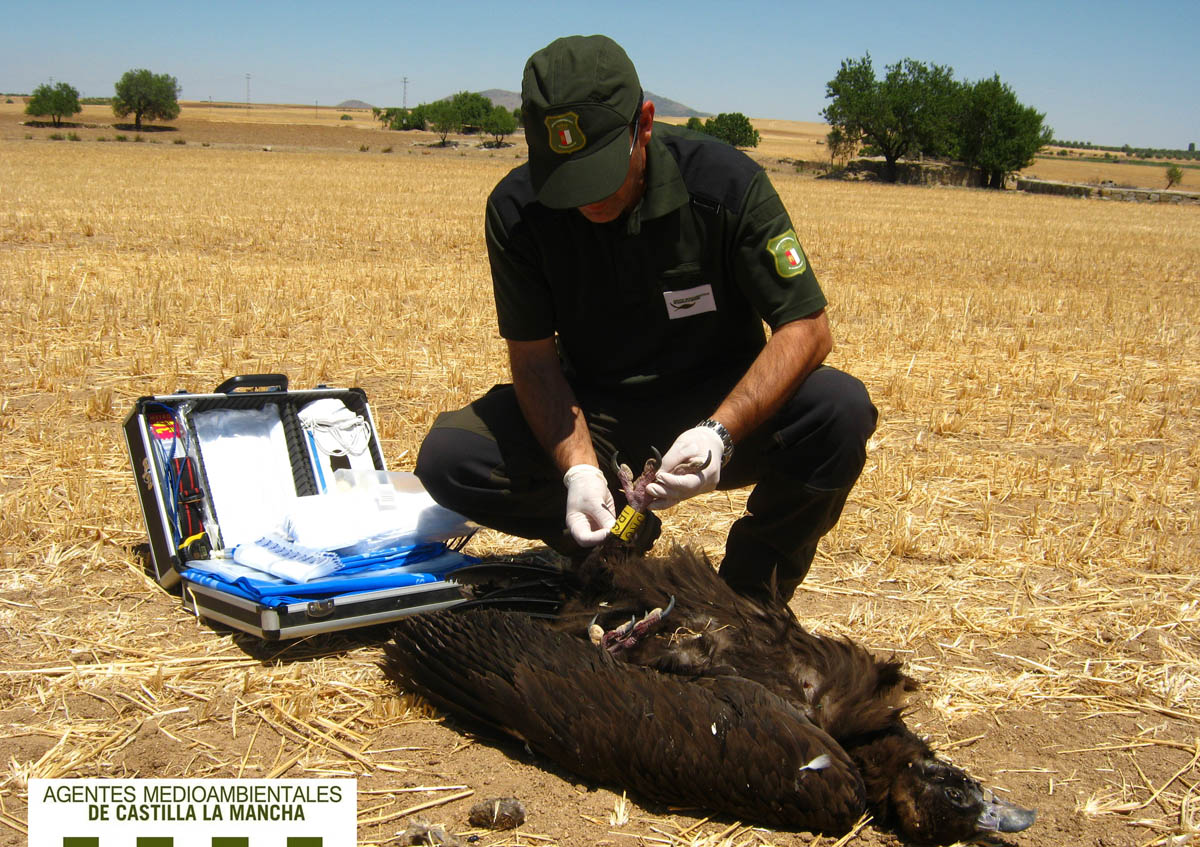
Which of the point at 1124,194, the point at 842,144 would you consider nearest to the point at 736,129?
the point at 842,144

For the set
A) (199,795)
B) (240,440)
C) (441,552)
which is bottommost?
(199,795)

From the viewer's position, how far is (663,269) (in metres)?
3.23

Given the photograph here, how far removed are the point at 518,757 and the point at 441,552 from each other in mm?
1041

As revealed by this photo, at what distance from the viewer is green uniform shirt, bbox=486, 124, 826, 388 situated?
3127 millimetres

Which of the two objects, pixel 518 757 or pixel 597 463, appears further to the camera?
pixel 597 463

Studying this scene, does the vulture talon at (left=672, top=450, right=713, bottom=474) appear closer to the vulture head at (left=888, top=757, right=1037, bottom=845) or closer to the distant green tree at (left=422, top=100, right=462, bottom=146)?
the vulture head at (left=888, top=757, right=1037, bottom=845)

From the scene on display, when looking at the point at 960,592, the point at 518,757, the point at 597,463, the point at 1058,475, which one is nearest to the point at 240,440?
the point at 597,463

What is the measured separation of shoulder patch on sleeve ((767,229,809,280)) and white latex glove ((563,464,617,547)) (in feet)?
2.87

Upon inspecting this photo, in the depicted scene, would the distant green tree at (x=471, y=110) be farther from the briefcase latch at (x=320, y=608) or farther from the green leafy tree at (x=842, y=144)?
the briefcase latch at (x=320, y=608)

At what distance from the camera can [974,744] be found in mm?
2797

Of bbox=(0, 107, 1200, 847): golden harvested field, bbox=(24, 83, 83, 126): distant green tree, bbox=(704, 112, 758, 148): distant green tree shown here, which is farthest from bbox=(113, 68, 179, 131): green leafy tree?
bbox=(0, 107, 1200, 847): golden harvested field

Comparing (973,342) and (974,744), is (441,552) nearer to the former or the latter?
(974,744)

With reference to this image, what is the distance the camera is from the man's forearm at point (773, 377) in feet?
9.84

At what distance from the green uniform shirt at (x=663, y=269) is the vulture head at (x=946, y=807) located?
4.65ft
